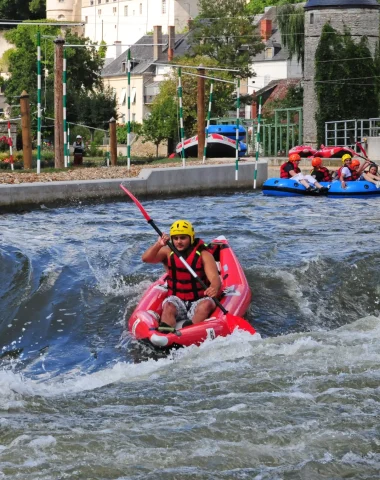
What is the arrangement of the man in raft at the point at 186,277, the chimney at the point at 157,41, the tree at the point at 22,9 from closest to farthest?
the man in raft at the point at 186,277, the chimney at the point at 157,41, the tree at the point at 22,9

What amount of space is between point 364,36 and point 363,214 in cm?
2416

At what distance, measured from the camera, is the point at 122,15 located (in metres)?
110

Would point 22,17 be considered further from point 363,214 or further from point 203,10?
point 363,214

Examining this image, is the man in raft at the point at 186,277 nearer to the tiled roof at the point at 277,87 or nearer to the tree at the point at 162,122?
the tree at the point at 162,122

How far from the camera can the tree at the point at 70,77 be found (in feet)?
209

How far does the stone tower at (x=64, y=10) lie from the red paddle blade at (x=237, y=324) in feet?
354

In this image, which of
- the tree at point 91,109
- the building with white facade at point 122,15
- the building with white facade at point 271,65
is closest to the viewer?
the tree at point 91,109

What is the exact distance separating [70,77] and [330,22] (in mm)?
31970

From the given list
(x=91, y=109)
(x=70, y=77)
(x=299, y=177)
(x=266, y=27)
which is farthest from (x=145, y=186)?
(x=266, y=27)

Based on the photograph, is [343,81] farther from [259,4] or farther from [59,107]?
[259,4]

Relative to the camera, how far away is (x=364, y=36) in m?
44.4

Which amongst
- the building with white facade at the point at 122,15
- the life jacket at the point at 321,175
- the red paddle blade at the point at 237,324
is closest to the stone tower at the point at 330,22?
the life jacket at the point at 321,175

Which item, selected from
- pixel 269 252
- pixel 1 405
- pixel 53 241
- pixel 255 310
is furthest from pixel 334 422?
pixel 53 241

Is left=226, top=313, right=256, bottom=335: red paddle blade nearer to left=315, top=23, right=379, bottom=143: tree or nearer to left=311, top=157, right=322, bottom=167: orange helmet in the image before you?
left=311, top=157, right=322, bottom=167: orange helmet
